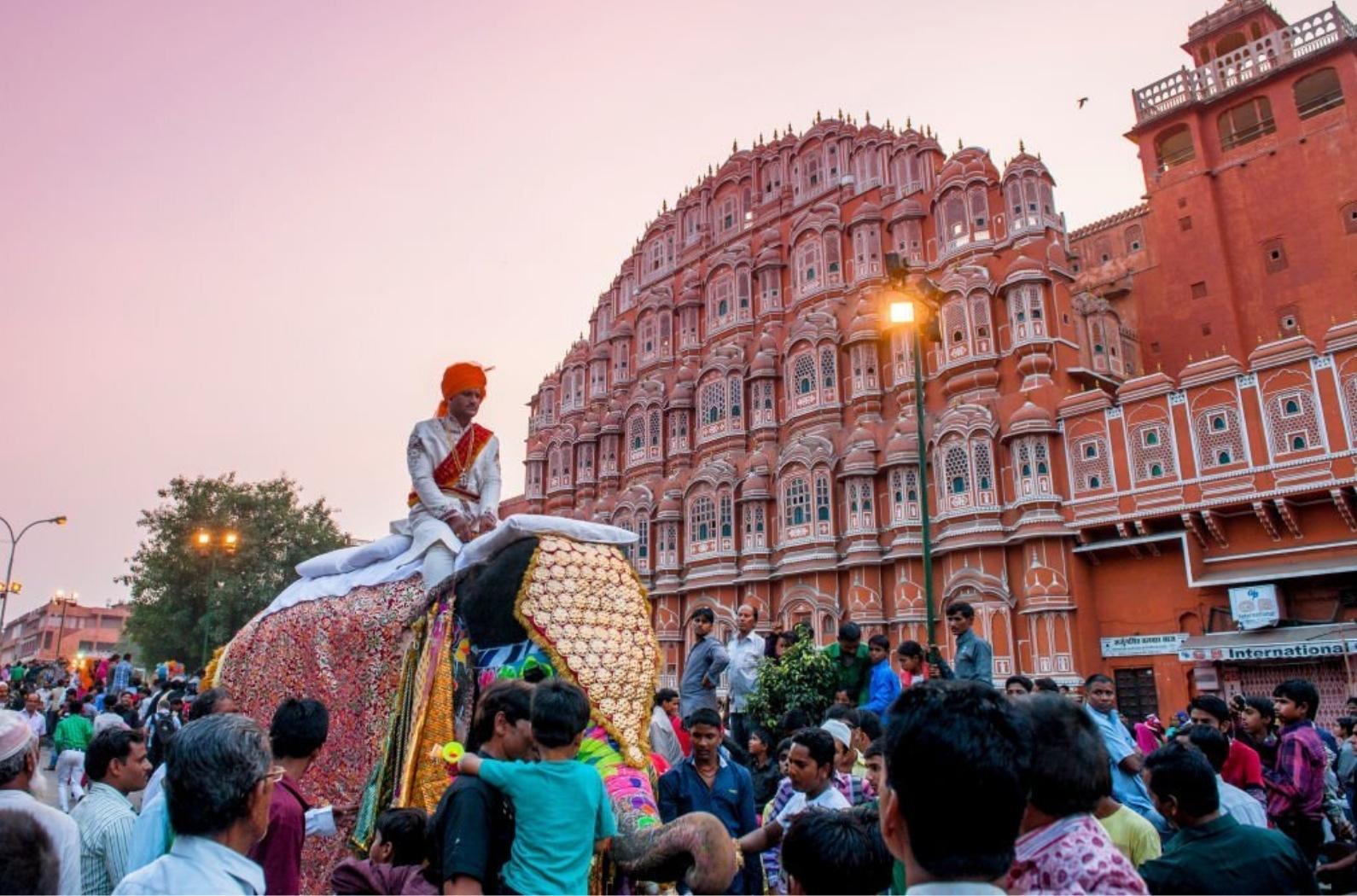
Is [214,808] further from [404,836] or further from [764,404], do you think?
[764,404]

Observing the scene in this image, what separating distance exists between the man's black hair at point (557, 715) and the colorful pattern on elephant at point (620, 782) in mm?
505

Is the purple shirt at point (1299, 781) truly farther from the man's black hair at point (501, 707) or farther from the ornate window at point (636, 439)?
the ornate window at point (636, 439)

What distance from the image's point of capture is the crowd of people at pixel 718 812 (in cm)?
187

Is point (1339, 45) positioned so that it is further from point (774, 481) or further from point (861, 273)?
point (774, 481)

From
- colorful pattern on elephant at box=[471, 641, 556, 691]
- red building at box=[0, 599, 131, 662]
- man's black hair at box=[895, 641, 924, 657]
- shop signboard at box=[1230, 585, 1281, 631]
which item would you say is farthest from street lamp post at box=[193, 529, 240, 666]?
red building at box=[0, 599, 131, 662]

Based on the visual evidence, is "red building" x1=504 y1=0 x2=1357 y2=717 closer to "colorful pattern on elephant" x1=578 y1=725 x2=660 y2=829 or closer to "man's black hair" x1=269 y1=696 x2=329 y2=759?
"colorful pattern on elephant" x1=578 y1=725 x2=660 y2=829

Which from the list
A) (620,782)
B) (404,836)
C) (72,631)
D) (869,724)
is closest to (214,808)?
(404,836)

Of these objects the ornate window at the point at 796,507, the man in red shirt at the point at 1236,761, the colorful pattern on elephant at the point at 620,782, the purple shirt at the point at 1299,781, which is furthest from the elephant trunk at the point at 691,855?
the ornate window at the point at 796,507

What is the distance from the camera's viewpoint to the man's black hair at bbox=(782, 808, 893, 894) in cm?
263

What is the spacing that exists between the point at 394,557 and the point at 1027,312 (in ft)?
77.4

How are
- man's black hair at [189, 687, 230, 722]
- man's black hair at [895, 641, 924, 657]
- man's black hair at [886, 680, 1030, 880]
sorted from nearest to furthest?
man's black hair at [886, 680, 1030, 880] → man's black hair at [189, 687, 230, 722] → man's black hair at [895, 641, 924, 657]

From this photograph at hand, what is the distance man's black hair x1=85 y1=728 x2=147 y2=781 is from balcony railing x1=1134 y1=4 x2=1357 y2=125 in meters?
35.2

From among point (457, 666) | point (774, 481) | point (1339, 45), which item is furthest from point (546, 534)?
point (1339, 45)

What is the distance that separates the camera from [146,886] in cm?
204
